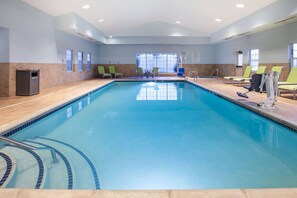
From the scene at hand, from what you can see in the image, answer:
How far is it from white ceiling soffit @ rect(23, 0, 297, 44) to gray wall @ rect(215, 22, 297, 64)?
2.93ft

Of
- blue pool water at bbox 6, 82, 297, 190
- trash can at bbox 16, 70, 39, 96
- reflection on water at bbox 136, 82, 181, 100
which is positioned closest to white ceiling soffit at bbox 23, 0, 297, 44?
trash can at bbox 16, 70, 39, 96

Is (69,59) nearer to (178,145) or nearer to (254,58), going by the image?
(254,58)

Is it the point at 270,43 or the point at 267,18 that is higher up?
the point at 267,18

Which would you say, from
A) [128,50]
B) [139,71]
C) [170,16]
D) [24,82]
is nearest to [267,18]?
[170,16]

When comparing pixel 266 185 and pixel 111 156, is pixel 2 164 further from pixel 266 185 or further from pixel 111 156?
pixel 266 185

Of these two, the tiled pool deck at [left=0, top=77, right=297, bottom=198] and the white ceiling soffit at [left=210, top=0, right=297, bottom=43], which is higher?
the white ceiling soffit at [left=210, top=0, right=297, bottom=43]

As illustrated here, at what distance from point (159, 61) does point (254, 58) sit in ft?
25.7

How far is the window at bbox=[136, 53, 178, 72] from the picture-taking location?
748 inches

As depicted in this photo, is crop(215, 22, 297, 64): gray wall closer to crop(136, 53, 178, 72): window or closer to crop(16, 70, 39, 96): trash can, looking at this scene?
crop(136, 53, 178, 72): window

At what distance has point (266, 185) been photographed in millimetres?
2617

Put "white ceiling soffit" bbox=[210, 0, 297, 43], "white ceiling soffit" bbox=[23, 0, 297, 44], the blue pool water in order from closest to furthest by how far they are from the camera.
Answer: the blue pool water → "white ceiling soffit" bbox=[210, 0, 297, 43] → "white ceiling soffit" bbox=[23, 0, 297, 44]

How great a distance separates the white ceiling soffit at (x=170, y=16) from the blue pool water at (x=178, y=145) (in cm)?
398

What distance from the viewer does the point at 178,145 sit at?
12.6 ft

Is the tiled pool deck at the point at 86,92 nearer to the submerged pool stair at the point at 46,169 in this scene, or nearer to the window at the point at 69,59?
the submerged pool stair at the point at 46,169
